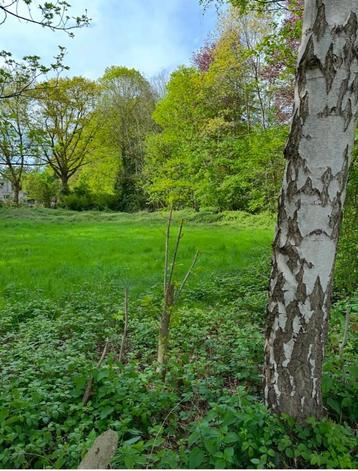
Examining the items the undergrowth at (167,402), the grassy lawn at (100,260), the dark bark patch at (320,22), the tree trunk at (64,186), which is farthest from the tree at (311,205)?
the tree trunk at (64,186)

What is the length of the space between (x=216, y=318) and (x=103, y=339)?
113 cm

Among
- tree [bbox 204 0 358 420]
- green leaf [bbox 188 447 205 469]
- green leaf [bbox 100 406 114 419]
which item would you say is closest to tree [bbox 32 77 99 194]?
green leaf [bbox 100 406 114 419]

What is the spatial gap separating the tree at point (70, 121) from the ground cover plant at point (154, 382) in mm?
21257

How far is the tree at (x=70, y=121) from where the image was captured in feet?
80.9

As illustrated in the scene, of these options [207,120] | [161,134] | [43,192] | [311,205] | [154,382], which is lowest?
[154,382]

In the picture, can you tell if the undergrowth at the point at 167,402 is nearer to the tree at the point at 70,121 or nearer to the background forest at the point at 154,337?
the background forest at the point at 154,337

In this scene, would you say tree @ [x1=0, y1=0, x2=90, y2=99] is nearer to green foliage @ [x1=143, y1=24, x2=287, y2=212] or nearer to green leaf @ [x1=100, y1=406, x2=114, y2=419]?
green leaf @ [x1=100, y1=406, x2=114, y2=419]

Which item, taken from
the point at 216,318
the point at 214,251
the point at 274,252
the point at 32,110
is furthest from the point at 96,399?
the point at 32,110

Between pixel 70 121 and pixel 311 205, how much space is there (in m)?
26.3

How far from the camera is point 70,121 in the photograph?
25812 millimetres

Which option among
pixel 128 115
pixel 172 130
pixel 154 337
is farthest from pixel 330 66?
pixel 128 115

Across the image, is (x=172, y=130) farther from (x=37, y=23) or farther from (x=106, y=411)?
(x=106, y=411)

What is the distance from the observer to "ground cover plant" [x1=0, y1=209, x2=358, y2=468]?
1791mm

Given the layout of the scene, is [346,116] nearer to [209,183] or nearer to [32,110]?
[209,183]
